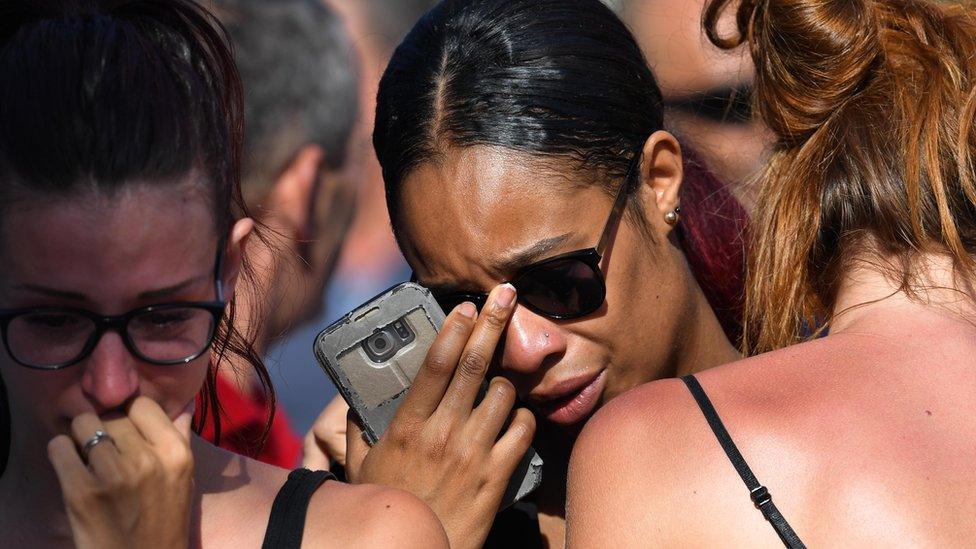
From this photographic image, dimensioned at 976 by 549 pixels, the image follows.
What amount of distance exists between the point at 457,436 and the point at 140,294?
75 cm

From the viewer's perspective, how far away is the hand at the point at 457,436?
198 cm

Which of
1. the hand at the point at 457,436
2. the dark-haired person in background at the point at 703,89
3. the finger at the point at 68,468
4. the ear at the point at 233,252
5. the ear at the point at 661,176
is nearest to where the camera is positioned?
the finger at the point at 68,468

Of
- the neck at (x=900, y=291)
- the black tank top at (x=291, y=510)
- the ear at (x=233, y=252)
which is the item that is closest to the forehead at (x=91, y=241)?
the ear at (x=233, y=252)

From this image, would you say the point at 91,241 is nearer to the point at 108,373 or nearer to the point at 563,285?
the point at 108,373

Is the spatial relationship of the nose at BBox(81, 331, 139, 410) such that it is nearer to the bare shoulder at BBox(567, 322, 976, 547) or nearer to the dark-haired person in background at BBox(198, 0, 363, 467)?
the bare shoulder at BBox(567, 322, 976, 547)

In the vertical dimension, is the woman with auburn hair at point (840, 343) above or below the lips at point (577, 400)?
above

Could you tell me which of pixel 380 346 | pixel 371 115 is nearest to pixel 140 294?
pixel 380 346

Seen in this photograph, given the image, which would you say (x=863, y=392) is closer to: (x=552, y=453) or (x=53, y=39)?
(x=552, y=453)

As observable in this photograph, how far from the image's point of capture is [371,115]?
407 cm

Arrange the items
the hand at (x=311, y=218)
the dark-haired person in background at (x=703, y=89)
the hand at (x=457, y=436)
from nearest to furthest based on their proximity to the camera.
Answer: the hand at (x=457, y=436) < the dark-haired person in background at (x=703, y=89) < the hand at (x=311, y=218)

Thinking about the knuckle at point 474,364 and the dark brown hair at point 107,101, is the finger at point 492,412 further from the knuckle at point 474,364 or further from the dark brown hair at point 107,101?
the dark brown hair at point 107,101

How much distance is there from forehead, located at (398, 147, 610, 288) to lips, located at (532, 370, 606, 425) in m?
0.28

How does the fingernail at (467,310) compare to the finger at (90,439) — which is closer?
the finger at (90,439)

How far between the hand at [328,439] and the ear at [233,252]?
0.97 m
